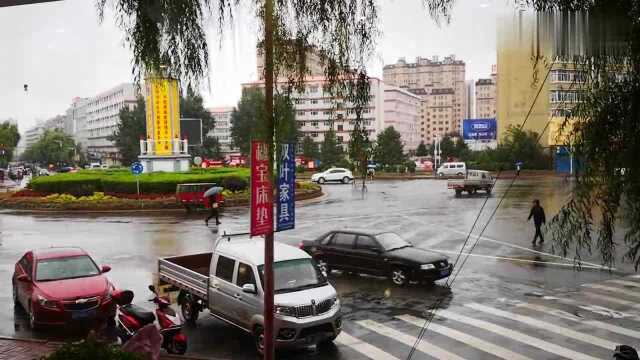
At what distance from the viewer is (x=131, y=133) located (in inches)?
2815

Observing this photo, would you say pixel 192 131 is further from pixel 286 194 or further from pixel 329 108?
pixel 329 108

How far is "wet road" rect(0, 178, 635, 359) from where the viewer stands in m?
9.03

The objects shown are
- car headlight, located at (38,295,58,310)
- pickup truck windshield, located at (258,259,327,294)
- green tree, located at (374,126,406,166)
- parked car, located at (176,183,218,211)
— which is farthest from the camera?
green tree, located at (374,126,406,166)

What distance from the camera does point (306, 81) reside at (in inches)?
183

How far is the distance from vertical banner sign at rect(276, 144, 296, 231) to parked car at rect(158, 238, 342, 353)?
219 cm

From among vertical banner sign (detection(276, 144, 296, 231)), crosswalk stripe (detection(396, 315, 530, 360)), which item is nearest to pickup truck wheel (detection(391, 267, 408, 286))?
crosswalk stripe (detection(396, 315, 530, 360))

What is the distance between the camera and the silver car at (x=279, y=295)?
327 inches

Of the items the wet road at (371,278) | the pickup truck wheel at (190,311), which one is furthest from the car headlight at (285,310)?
the pickup truck wheel at (190,311)

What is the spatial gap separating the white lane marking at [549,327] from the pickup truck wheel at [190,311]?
516 centimetres

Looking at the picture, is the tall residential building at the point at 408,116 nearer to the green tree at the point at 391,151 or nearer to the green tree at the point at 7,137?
the green tree at the point at 391,151

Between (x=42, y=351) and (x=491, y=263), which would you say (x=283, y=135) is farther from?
(x=491, y=263)

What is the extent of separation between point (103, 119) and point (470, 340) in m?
117

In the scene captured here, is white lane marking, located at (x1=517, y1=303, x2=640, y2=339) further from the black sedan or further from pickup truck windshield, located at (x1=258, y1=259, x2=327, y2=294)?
pickup truck windshield, located at (x1=258, y1=259, x2=327, y2=294)

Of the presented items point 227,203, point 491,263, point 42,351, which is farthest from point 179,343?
point 227,203
